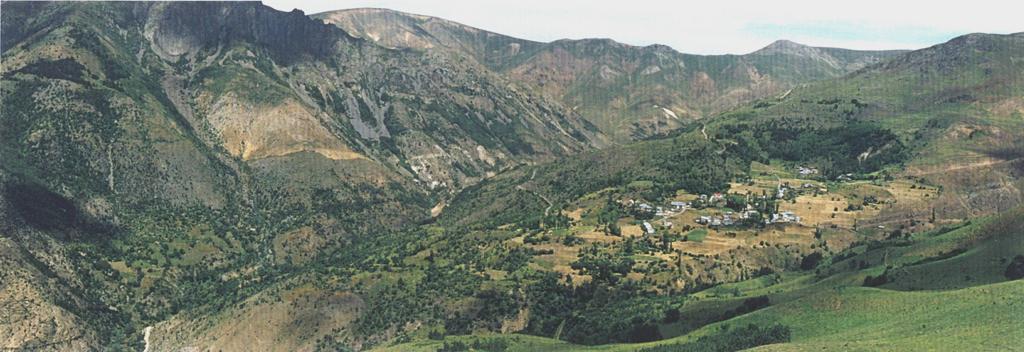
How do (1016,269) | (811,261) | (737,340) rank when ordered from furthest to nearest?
(811,261) < (1016,269) < (737,340)

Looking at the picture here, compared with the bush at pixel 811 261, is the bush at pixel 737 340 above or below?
above

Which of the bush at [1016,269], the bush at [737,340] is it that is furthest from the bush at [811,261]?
the bush at [737,340]

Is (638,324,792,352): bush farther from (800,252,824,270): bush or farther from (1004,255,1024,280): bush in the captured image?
(800,252,824,270): bush

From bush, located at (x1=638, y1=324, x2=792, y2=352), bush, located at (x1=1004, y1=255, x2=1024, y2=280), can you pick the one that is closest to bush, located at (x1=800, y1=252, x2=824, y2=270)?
bush, located at (x1=1004, y1=255, x2=1024, y2=280)

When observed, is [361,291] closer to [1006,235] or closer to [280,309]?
[280,309]

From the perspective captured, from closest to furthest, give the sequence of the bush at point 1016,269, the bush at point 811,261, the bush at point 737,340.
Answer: the bush at point 737,340
the bush at point 1016,269
the bush at point 811,261

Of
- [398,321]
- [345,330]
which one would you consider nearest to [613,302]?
[398,321]

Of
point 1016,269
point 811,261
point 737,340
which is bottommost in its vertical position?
point 811,261

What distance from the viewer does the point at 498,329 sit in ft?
573

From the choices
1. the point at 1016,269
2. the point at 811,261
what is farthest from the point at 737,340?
the point at 811,261

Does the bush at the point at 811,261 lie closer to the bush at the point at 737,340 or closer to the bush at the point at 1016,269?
the bush at the point at 1016,269

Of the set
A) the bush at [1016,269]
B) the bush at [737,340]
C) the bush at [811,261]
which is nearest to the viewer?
the bush at [737,340]

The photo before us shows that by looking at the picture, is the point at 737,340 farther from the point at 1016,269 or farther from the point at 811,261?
the point at 811,261

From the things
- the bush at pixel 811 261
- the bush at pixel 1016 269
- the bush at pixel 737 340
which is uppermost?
the bush at pixel 1016 269
